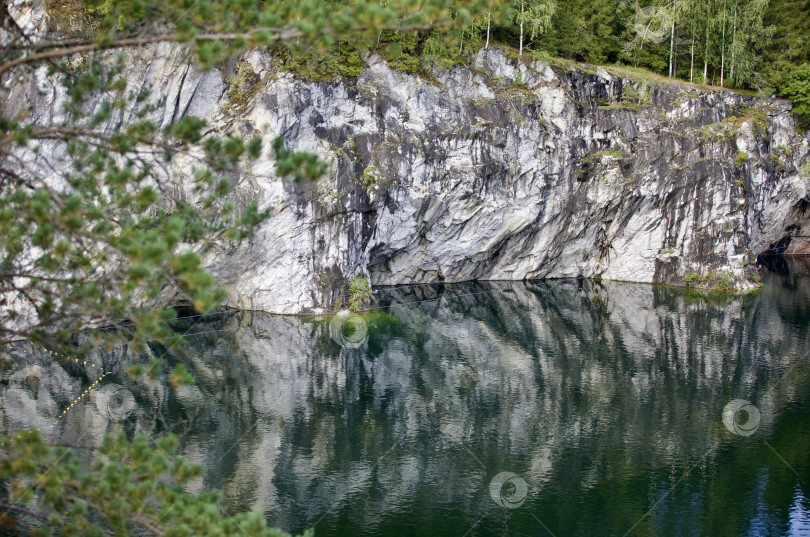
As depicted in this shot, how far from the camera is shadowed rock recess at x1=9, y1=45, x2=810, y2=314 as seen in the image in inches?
1271

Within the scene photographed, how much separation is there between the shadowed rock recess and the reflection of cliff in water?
14.5 feet

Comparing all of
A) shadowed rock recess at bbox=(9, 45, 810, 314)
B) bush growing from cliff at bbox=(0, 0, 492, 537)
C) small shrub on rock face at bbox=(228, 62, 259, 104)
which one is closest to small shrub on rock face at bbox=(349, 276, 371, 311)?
shadowed rock recess at bbox=(9, 45, 810, 314)

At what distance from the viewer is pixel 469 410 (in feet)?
71.3

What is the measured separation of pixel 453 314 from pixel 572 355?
8.61 metres

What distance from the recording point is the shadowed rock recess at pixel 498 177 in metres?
32.3

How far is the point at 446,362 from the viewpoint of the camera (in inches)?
1059

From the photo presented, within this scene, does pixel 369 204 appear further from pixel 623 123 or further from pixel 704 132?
pixel 704 132

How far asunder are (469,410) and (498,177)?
19057 millimetres

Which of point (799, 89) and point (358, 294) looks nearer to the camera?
point (358, 294)

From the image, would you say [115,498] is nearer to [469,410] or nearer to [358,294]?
[469,410]

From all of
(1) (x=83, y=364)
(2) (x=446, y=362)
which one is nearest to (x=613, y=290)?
(2) (x=446, y=362)

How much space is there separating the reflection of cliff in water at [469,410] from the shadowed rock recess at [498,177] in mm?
4434

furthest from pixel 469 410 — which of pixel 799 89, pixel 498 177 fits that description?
pixel 799 89

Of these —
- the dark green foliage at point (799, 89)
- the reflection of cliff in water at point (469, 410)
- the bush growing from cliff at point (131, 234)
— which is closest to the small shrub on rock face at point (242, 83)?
the reflection of cliff in water at point (469, 410)
